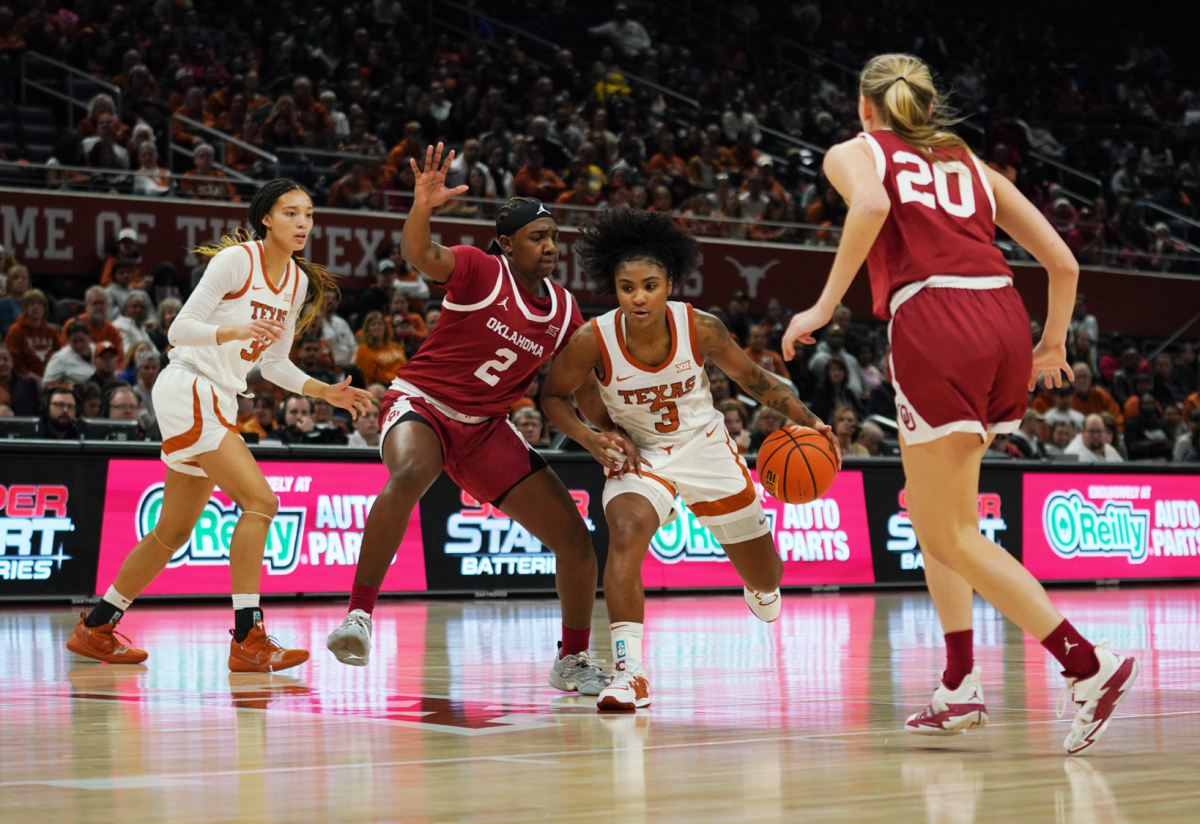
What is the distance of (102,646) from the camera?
7.13 metres

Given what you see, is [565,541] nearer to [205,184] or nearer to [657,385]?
[657,385]

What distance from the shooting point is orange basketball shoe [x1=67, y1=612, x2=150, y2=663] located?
23.2ft

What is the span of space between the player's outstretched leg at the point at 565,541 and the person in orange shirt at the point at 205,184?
431 inches

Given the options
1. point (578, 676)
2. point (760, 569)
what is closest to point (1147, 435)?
point (760, 569)

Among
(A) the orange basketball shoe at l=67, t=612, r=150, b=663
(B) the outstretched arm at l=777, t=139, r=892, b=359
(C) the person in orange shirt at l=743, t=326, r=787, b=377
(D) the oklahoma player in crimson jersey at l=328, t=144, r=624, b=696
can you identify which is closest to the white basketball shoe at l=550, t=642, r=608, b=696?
(D) the oklahoma player in crimson jersey at l=328, t=144, r=624, b=696

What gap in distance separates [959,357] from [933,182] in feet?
1.98

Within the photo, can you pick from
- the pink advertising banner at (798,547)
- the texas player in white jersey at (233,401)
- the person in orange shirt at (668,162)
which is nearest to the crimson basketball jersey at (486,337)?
the texas player in white jersey at (233,401)

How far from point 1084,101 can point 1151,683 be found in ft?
77.1

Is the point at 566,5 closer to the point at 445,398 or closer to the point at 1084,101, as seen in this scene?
the point at 1084,101

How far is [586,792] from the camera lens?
365 centimetres

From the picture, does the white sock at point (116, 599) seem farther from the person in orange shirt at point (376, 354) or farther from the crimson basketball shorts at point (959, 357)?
the person in orange shirt at point (376, 354)

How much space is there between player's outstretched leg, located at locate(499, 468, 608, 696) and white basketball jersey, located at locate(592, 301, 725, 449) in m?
0.41

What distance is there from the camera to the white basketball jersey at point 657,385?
610 cm

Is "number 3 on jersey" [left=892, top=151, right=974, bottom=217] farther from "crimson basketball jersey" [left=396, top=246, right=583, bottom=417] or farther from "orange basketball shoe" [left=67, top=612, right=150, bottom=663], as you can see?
"orange basketball shoe" [left=67, top=612, right=150, bottom=663]
